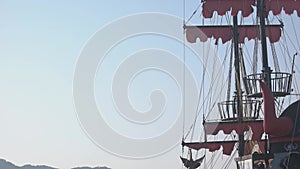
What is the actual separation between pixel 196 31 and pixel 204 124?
5374 millimetres

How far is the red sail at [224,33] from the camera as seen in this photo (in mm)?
34031

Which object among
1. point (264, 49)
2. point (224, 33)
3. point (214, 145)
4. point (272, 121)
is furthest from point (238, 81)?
point (272, 121)

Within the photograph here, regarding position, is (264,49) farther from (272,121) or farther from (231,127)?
(231,127)

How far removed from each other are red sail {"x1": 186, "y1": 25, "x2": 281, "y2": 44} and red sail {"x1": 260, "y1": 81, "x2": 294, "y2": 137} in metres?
11.6

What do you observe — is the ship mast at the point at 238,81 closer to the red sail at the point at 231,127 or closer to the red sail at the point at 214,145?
the red sail at the point at 231,127

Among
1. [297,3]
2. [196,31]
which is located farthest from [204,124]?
[297,3]

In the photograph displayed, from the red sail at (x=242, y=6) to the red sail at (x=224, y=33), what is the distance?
1.91 m

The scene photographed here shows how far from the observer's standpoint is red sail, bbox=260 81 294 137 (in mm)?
21112

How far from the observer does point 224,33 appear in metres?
36.1

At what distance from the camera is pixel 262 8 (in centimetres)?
2609

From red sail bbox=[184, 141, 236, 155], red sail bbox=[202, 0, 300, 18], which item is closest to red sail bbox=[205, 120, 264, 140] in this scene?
red sail bbox=[184, 141, 236, 155]

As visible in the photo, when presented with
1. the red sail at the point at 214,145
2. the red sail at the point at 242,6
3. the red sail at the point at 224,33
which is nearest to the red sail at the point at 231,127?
the red sail at the point at 214,145

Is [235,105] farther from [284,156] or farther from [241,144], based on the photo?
[284,156]

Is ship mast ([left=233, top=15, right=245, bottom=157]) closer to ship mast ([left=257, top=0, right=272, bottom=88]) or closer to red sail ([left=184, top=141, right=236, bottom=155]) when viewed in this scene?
red sail ([left=184, top=141, right=236, bottom=155])
